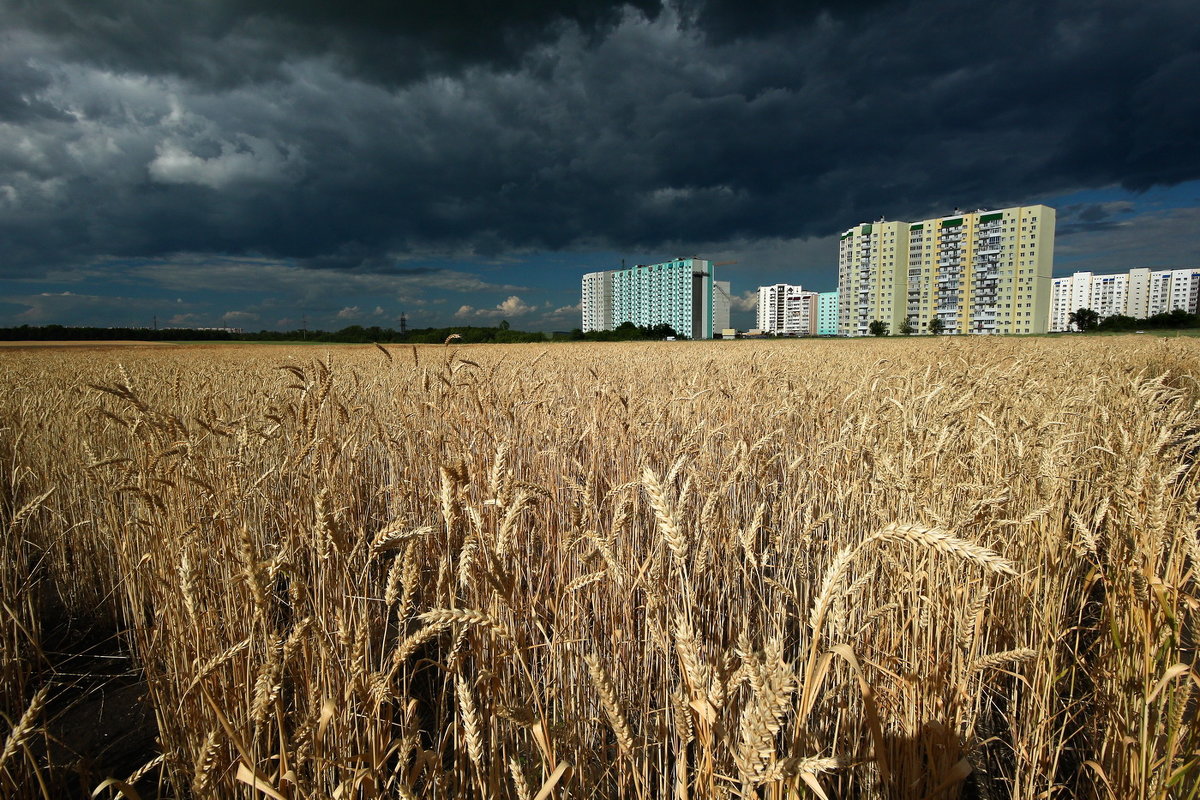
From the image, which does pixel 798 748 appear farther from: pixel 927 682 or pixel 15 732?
pixel 15 732

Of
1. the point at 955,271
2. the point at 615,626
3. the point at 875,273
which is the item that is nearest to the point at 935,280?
the point at 955,271

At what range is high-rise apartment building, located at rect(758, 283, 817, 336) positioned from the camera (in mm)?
162250

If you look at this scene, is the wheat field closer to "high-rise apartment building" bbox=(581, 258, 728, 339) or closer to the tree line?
the tree line

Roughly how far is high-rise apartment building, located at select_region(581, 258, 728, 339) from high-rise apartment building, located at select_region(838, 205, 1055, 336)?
89.6 ft

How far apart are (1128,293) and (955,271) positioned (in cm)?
8399

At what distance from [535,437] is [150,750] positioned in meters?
2.48

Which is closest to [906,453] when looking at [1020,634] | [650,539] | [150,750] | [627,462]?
[1020,634]

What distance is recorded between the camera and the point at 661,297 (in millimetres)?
116438

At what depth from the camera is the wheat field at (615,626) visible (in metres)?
1.10

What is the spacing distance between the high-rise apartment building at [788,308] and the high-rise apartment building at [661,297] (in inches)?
1785

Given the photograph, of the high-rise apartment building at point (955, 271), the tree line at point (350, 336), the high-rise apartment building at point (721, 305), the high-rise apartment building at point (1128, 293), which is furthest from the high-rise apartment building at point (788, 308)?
the tree line at point (350, 336)

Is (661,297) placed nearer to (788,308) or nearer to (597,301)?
(597,301)

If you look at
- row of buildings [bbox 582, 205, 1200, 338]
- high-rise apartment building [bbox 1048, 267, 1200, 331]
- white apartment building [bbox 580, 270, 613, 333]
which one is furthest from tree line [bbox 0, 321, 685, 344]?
high-rise apartment building [bbox 1048, 267, 1200, 331]

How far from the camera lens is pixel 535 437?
3.94 m
